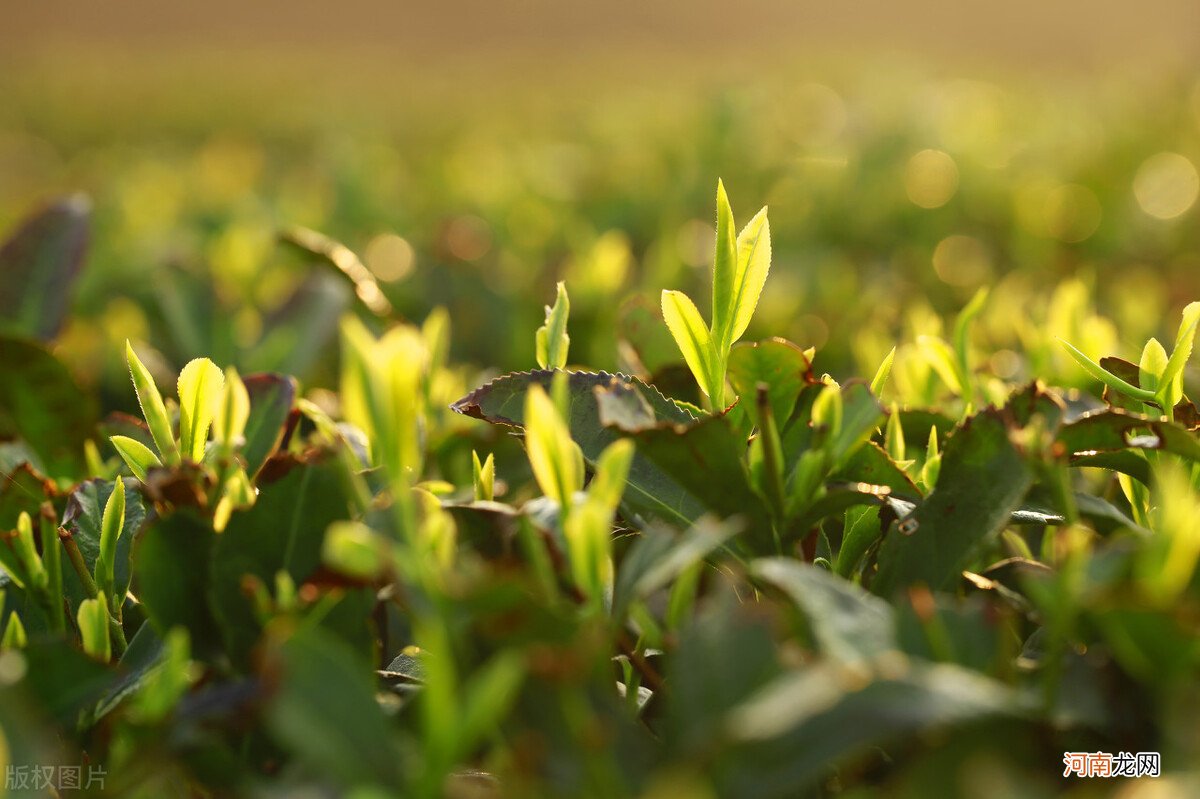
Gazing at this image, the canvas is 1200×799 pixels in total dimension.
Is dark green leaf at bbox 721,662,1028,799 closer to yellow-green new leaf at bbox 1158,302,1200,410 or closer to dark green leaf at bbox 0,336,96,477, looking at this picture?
yellow-green new leaf at bbox 1158,302,1200,410

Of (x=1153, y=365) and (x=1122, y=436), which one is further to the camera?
(x=1153, y=365)

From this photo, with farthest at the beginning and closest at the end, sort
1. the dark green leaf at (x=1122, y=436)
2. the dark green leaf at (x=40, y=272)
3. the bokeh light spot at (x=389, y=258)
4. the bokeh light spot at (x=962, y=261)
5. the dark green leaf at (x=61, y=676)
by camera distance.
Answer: the bokeh light spot at (x=962, y=261) → the bokeh light spot at (x=389, y=258) → the dark green leaf at (x=40, y=272) → the dark green leaf at (x=1122, y=436) → the dark green leaf at (x=61, y=676)

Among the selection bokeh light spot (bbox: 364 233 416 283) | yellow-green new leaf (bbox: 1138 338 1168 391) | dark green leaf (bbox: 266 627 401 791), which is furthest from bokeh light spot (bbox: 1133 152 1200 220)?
dark green leaf (bbox: 266 627 401 791)

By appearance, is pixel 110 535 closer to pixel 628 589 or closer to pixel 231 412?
pixel 231 412

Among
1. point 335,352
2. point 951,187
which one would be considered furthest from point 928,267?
point 335,352

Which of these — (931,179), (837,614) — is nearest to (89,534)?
(837,614)

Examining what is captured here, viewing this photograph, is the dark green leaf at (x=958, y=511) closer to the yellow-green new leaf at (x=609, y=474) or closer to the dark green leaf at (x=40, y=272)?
the yellow-green new leaf at (x=609, y=474)

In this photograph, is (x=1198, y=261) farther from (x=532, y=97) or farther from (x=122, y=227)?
(x=532, y=97)

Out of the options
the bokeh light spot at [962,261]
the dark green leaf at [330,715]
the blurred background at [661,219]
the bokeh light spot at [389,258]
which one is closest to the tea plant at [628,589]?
the dark green leaf at [330,715]
